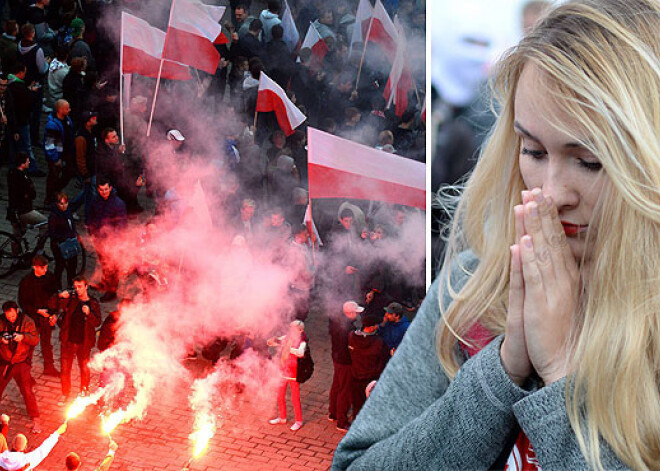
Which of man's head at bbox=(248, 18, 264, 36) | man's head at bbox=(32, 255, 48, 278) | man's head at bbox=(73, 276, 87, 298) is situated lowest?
man's head at bbox=(32, 255, 48, 278)

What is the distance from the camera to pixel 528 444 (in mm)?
1124

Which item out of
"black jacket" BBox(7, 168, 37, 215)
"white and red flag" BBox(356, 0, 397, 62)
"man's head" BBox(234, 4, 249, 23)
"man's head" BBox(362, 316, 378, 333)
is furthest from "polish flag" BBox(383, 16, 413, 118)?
"black jacket" BBox(7, 168, 37, 215)

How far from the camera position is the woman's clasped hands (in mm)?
1048

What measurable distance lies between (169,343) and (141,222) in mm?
1337

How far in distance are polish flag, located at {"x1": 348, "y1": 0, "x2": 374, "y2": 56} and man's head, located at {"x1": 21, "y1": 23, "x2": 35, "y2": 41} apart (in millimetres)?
3747

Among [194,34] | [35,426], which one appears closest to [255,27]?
[194,34]

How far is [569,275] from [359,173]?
6.95 m

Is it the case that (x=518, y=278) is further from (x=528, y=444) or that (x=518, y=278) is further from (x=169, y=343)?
(x=169, y=343)

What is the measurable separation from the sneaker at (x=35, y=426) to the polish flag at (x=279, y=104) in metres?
3.97

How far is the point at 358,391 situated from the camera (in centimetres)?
829

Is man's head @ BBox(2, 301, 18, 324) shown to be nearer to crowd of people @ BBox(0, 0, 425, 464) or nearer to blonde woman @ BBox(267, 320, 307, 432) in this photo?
crowd of people @ BBox(0, 0, 425, 464)

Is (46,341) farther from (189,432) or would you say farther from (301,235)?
(301,235)

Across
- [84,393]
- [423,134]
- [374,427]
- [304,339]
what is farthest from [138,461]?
[374,427]

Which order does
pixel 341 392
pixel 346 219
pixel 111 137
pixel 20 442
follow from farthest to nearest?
pixel 111 137 → pixel 341 392 → pixel 346 219 → pixel 20 442
